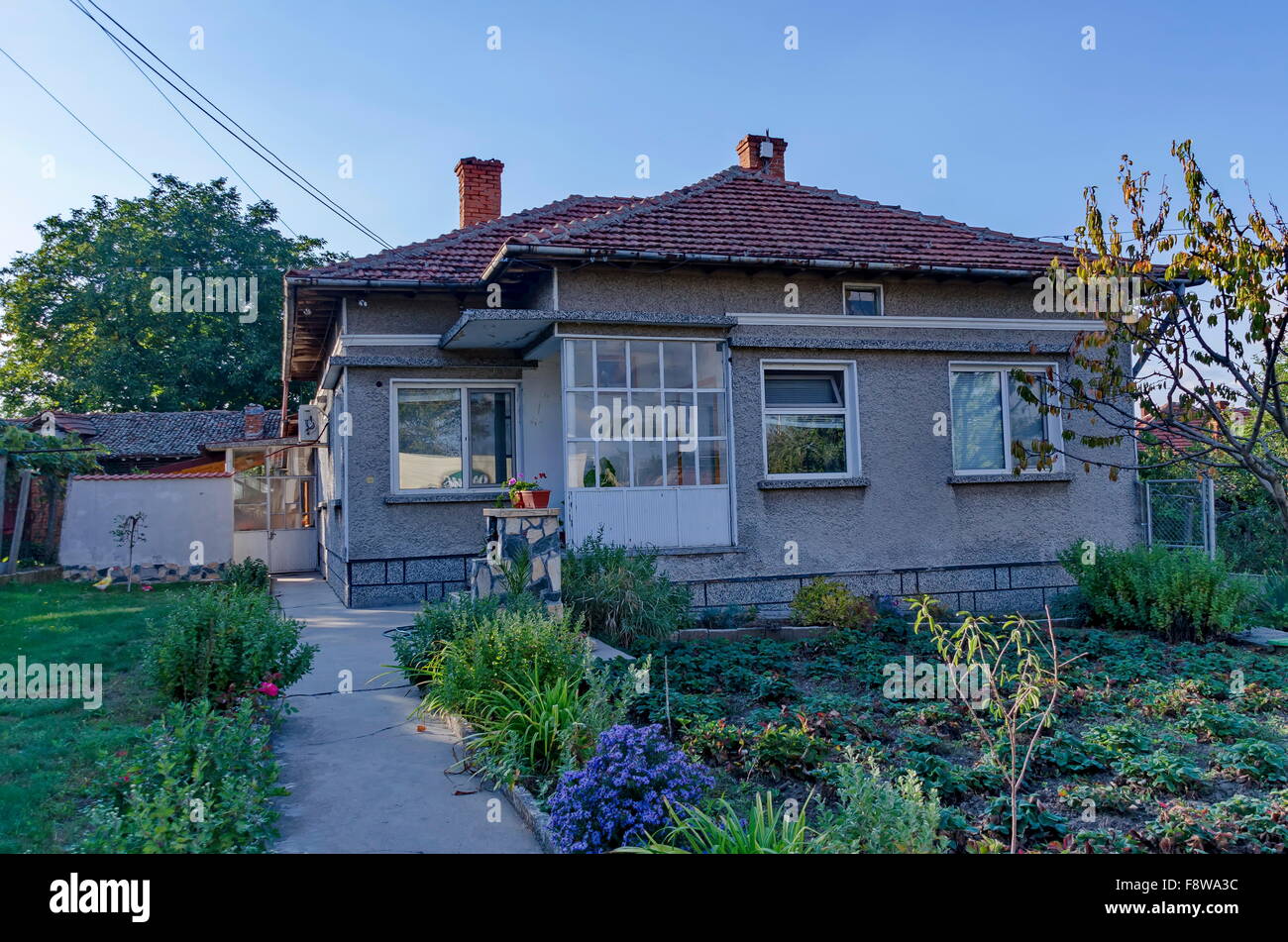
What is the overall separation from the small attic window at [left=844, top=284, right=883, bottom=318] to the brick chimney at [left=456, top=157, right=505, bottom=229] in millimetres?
6571

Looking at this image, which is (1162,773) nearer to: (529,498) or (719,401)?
(529,498)

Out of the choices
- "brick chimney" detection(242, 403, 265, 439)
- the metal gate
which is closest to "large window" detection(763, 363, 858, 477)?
the metal gate

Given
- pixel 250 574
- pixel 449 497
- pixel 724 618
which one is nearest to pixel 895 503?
pixel 724 618

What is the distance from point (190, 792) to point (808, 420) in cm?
860

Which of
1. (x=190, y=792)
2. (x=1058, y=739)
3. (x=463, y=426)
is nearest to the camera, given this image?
(x=190, y=792)

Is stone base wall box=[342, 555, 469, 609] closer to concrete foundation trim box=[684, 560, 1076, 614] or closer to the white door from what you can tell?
concrete foundation trim box=[684, 560, 1076, 614]

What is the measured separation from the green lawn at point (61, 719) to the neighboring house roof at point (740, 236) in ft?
15.5

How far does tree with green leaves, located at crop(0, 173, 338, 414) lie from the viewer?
3025 centimetres

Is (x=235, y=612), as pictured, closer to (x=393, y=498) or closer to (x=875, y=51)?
(x=393, y=498)

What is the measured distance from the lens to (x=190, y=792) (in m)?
3.43

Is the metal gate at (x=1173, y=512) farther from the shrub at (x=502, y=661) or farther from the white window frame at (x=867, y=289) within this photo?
the shrub at (x=502, y=661)
